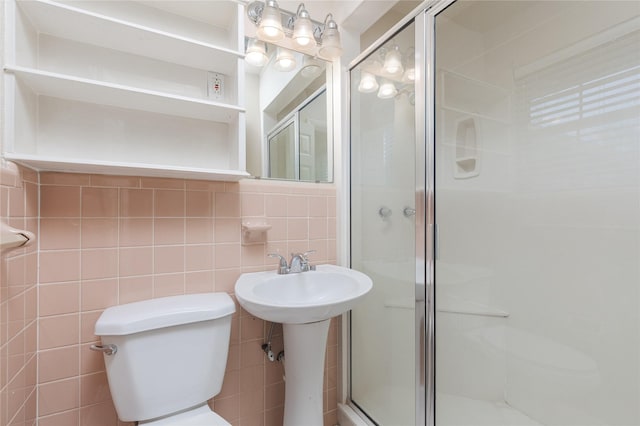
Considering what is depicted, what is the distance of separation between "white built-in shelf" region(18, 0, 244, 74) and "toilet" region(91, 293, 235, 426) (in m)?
0.95

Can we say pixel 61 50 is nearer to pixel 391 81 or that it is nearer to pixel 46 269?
pixel 46 269

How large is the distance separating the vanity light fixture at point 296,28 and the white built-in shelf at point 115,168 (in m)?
0.69

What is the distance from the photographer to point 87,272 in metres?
1.00

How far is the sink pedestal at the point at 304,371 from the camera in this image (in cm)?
111

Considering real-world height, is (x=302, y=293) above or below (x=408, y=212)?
below

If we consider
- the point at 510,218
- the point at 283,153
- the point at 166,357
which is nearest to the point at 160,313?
the point at 166,357

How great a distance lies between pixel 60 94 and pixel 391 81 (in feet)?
4.32

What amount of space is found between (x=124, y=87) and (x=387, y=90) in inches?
43.3

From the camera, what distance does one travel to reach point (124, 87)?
0.91 meters

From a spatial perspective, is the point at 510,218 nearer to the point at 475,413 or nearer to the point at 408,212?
the point at 408,212

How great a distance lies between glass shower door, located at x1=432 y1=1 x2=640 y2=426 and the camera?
98cm

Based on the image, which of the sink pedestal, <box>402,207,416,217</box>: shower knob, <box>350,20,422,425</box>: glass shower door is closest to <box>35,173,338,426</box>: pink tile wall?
the sink pedestal

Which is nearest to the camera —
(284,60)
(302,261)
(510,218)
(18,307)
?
(18,307)

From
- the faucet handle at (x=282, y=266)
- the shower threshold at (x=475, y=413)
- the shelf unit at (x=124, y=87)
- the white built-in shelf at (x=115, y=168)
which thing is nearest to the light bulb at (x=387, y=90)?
the shelf unit at (x=124, y=87)
